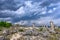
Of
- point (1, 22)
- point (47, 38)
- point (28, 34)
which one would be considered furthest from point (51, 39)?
point (1, 22)

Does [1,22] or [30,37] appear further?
[1,22]

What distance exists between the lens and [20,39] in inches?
1353

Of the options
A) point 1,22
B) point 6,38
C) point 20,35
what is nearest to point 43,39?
point 20,35

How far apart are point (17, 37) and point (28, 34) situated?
3.08 meters

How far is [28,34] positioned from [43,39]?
2741mm

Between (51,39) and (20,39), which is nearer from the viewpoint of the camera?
(20,39)

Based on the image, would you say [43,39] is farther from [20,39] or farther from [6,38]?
[6,38]

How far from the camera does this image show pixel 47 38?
36969mm

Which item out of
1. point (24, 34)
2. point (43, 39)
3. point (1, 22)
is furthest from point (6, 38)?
point (1, 22)

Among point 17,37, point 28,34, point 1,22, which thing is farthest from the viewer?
point 1,22

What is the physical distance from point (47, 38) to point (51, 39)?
82 centimetres

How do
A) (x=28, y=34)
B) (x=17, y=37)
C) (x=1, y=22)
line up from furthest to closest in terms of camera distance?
(x=1, y=22)
(x=28, y=34)
(x=17, y=37)

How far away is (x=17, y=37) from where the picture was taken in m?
34.2

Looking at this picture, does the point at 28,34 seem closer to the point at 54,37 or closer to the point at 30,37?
the point at 30,37
